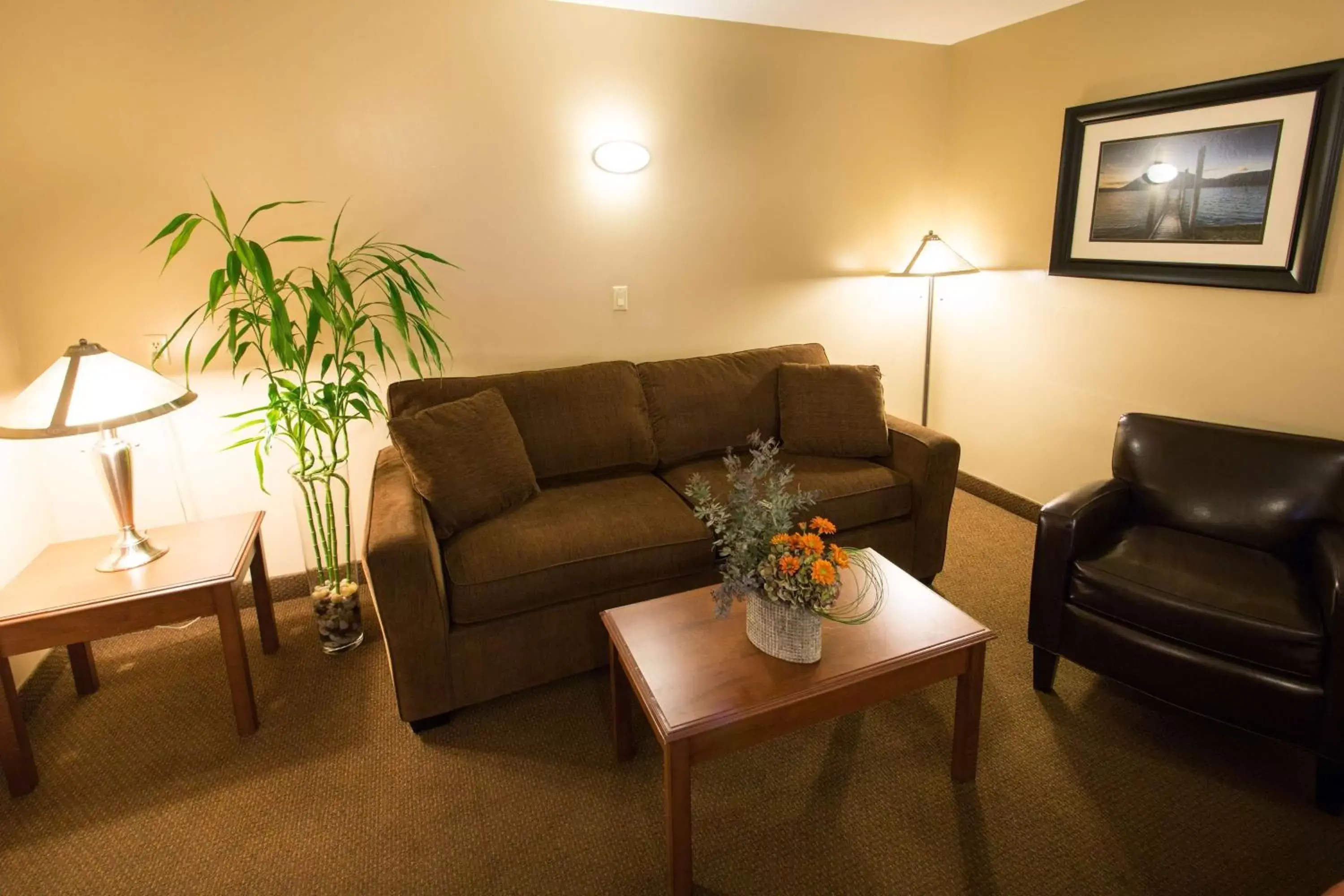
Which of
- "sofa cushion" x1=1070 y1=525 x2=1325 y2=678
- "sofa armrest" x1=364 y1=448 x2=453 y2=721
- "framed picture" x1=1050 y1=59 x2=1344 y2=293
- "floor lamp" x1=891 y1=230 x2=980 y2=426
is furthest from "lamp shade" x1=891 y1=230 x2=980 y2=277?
"sofa armrest" x1=364 y1=448 x2=453 y2=721

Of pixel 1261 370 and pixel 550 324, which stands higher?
pixel 550 324

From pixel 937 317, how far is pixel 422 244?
273 centimetres

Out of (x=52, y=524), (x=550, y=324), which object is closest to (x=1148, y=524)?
(x=550, y=324)

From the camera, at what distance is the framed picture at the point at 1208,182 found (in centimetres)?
225

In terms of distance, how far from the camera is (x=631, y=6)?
284 cm

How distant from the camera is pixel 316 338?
252 centimetres

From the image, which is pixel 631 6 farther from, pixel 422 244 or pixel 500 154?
pixel 422 244

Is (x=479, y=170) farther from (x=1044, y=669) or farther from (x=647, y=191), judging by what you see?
(x=1044, y=669)

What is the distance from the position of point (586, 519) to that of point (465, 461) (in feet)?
1.50

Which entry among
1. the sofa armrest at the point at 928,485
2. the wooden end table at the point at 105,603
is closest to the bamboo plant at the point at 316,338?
the wooden end table at the point at 105,603

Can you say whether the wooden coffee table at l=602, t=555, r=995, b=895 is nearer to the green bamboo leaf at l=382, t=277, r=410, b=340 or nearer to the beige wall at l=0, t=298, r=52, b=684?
the green bamboo leaf at l=382, t=277, r=410, b=340

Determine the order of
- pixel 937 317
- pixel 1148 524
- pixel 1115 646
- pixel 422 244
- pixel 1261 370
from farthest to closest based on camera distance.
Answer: pixel 937 317, pixel 422 244, pixel 1261 370, pixel 1148 524, pixel 1115 646

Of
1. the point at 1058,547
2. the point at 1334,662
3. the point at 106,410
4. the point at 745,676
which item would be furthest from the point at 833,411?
the point at 106,410

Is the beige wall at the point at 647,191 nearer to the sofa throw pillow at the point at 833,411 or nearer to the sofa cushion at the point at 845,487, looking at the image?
the sofa throw pillow at the point at 833,411
